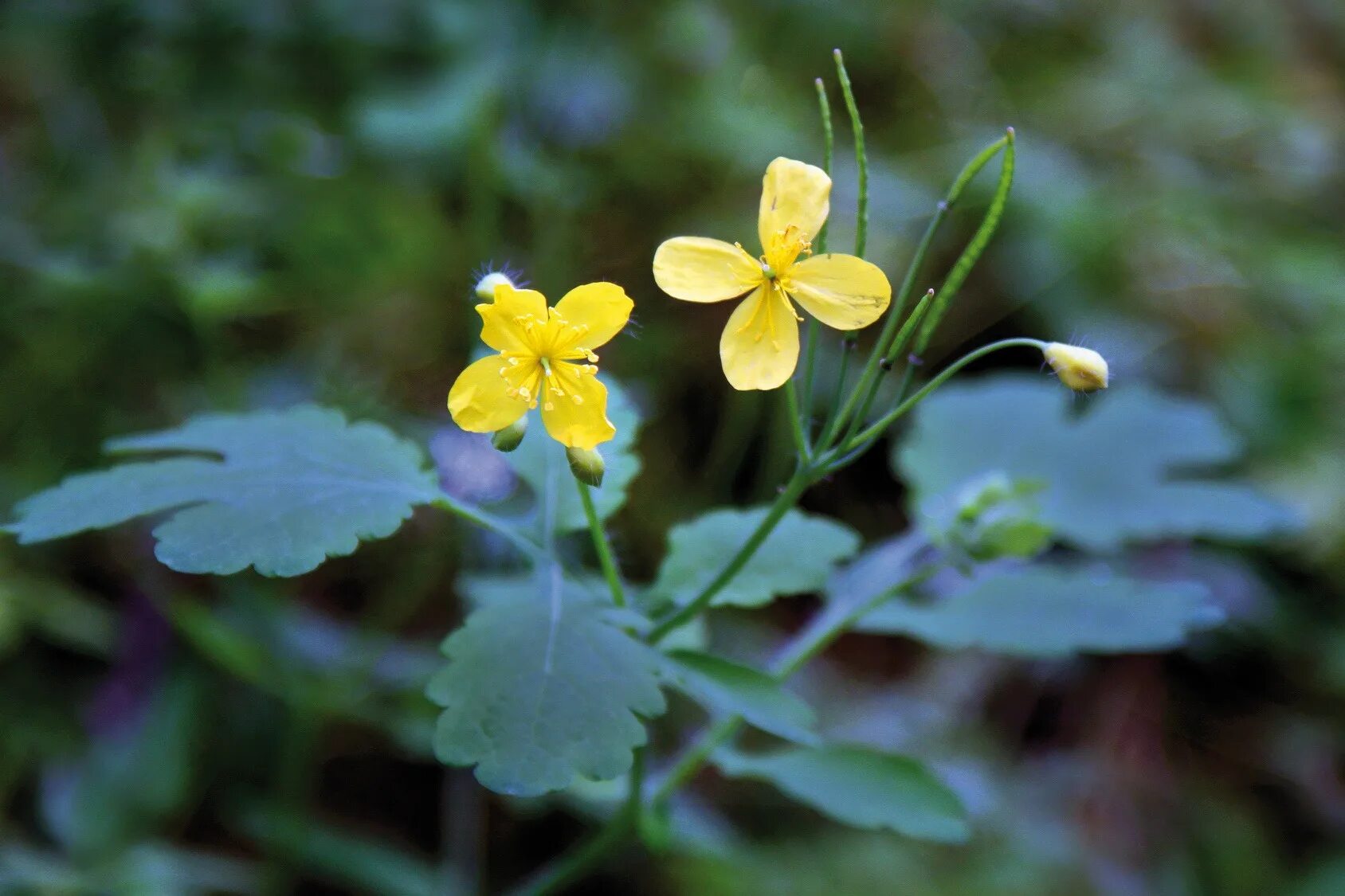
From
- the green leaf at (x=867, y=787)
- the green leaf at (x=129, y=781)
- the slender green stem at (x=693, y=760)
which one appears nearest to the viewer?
the green leaf at (x=867, y=787)

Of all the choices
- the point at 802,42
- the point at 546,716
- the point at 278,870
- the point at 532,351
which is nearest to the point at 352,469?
the point at 532,351

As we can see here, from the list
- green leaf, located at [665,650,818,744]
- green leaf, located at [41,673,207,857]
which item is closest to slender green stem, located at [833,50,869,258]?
green leaf, located at [665,650,818,744]

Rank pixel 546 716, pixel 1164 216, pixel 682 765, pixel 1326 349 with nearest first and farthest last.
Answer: pixel 546 716 < pixel 682 765 < pixel 1326 349 < pixel 1164 216

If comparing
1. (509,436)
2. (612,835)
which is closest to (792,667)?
(612,835)

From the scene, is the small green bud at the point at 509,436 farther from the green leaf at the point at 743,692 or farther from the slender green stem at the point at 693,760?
the slender green stem at the point at 693,760

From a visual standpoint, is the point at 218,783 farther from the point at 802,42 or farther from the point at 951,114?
the point at 951,114

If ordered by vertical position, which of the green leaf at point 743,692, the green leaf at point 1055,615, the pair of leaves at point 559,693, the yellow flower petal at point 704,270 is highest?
the yellow flower petal at point 704,270

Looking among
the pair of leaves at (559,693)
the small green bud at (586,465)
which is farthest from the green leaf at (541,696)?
the small green bud at (586,465)
